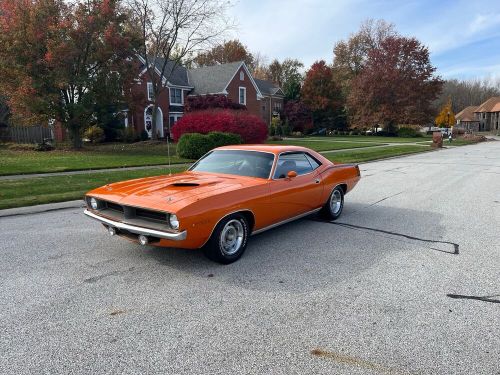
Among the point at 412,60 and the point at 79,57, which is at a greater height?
the point at 412,60

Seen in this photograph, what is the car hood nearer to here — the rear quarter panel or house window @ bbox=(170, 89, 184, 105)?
the rear quarter panel

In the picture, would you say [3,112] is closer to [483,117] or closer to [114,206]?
[114,206]

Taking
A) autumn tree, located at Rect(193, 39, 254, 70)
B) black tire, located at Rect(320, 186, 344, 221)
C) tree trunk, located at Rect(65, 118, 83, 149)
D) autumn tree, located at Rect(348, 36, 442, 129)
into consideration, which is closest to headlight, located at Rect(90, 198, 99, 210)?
black tire, located at Rect(320, 186, 344, 221)

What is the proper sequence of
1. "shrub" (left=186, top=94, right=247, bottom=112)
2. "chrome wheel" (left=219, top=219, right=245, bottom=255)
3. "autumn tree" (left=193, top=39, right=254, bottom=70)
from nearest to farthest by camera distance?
"chrome wheel" (left=219, top=219, right=245, bottom=255) → "shrub" (left=186, top=94, right=247, bottom=112) → "autumn tree" (left=193, top=39, right=254, bottom=70)

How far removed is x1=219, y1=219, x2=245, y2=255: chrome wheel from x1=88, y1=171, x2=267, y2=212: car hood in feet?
1.41

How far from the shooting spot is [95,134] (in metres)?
29.4

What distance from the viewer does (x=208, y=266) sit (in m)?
4.41

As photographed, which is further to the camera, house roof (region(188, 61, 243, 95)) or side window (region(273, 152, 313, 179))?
house roof (region(188, 61, 243, 95))

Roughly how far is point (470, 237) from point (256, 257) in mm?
3359

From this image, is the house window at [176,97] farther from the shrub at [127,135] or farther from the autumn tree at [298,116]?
the autumn tree at [298,116]

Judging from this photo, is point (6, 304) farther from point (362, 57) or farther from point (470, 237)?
point (362, 57)

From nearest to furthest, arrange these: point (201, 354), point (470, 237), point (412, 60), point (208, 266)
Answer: point (201, 354) → point (208, 266) → point (470, 237) → point (412, 60)

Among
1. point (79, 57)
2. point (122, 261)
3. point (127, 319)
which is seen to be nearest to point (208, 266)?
point (122, 261)

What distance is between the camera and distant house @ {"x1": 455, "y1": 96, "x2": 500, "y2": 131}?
9138 cm
